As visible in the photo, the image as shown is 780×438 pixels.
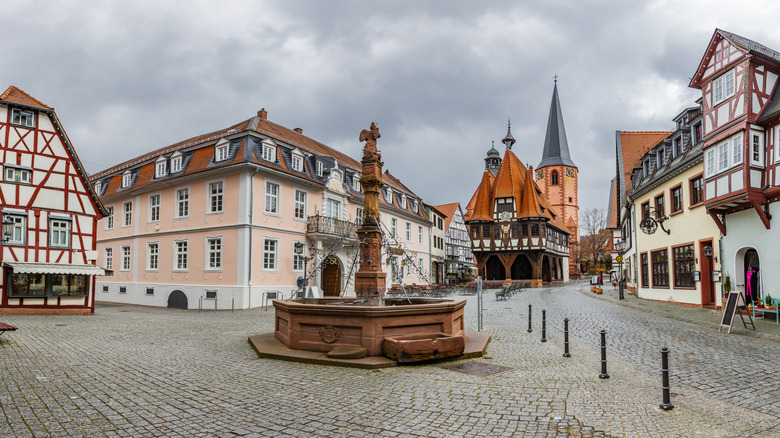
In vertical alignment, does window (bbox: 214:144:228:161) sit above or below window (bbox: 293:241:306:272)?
above

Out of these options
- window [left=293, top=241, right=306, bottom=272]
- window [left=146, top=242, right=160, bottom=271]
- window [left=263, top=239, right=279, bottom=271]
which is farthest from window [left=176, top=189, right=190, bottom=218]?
window [left=293, top=241, right=306, bottom=272]

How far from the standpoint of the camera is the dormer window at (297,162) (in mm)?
26625

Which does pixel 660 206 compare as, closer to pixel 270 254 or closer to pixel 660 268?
pixel 660 268

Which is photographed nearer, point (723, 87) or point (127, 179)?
point (723, 87)

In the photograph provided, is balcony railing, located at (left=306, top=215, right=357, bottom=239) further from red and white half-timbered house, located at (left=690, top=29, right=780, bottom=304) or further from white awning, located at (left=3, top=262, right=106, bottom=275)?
red and white half-timbered house, located at (left=690, top=29, right=780, bottom=304)

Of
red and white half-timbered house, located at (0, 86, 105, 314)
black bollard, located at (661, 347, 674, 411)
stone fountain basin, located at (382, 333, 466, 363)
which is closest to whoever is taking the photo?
black bollard, located at (661, 347, 674, 411)

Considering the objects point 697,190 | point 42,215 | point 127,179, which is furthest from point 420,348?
point 127,179

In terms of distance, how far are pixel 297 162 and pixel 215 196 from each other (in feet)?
15.2

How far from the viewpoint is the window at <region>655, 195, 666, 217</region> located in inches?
945

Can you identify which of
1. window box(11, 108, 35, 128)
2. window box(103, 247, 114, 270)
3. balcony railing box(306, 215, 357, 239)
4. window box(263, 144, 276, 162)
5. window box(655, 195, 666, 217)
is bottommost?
window box(103, 247, 114, 270)

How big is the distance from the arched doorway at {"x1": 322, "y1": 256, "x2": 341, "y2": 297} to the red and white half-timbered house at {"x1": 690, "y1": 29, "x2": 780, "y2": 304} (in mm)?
19191

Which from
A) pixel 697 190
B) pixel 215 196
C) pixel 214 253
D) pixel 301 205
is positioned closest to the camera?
pixel 697 190

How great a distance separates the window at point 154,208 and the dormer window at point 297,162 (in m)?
8.03

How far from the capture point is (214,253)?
24.5 meters
